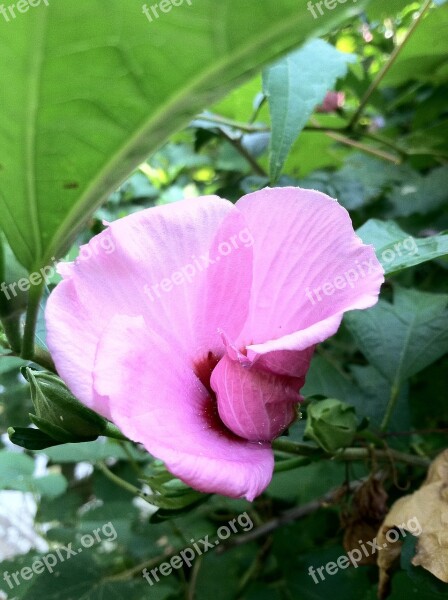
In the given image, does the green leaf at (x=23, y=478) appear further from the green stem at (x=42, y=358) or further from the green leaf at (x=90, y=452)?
the green stem at (x=42, y=358)

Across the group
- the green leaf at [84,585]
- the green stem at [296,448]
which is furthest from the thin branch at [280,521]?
the green stem at [296,448]

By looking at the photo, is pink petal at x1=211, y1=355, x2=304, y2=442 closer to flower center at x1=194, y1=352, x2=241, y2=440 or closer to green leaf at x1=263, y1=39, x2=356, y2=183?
flower center at x1=194, y1=352, x2=241, y2=440

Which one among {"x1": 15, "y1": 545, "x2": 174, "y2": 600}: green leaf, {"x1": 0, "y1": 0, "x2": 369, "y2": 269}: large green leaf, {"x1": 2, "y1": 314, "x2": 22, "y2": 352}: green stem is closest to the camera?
{"x1": 0, "y1": 0, "x2": 369, "y2": 269}: large green leaf

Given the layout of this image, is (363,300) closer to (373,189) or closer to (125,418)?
(125,418)

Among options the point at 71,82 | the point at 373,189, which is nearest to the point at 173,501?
the point at 71,82

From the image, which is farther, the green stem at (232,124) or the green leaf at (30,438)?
the green stem at (232,124)

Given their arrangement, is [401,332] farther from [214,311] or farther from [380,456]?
[214,311]

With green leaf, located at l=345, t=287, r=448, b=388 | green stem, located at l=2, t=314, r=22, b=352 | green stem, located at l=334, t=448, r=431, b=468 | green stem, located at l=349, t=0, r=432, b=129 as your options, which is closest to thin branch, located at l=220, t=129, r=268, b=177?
green stem, located at l=349, t=0, r=432, b=129
